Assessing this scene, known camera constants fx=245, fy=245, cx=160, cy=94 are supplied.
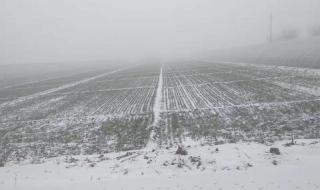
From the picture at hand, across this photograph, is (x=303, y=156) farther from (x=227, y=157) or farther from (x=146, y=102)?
(x=146, y=102)

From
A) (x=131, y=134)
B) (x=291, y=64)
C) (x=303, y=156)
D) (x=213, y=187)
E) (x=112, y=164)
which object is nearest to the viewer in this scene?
(x=213, y=187)

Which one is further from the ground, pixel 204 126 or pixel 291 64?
pixel 291 64

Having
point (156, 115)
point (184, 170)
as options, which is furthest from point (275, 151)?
point (156, 115)

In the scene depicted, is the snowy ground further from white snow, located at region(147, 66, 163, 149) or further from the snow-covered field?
white snow, located at region(147, 66, 163, 149)

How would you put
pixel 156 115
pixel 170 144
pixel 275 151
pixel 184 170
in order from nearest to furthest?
pixel 184 170 → pixel 275 151 → pixel 170 144 → pixel 156 115

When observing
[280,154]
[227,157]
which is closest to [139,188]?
[227,157]

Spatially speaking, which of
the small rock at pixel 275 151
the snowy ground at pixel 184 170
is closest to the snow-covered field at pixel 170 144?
the snowy ground at pixel 184 170

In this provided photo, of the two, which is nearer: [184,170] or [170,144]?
[184,170]

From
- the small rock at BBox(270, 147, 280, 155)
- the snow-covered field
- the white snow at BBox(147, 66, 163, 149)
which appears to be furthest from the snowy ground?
the white snow at BBox(147, 66, 163, 149)

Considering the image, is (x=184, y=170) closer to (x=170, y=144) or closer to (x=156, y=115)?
(x=170, y=144)
